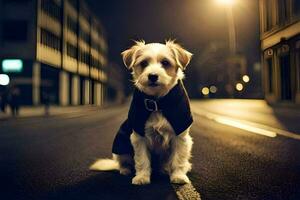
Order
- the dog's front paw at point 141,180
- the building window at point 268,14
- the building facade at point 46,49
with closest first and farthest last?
the dog's front paw at point 141,180 < the building window at point 268,14 < the building facade at point 46,49

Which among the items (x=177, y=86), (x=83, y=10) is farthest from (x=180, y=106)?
(x=83, y=10)

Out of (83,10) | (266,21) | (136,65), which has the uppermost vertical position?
(83,10)

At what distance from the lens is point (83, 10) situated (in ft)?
195

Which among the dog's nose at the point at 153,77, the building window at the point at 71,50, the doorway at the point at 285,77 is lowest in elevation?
the dog's nose at the point at 153,77

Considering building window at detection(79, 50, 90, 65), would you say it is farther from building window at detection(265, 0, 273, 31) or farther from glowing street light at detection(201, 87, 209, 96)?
glowing street light at detection(201, 87, 209, 96)

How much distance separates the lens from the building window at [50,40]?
137ft

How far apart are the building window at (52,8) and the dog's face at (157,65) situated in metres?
39.3

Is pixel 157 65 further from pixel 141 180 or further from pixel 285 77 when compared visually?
pixel 285 77

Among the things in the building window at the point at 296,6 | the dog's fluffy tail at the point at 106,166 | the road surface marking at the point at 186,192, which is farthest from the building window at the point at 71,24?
the road surface marking at the point at 186,192

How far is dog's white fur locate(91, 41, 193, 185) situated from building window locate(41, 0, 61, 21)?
3947 cm

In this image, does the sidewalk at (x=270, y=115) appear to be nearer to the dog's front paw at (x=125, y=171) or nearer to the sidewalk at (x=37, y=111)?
the dog's front paw at (x=125, y=171)

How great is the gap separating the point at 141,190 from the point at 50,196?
3.07ft

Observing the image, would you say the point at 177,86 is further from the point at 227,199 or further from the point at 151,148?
the point at 227,199

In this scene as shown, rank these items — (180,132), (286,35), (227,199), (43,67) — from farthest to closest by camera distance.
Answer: (43,67), (286,35), (180,132), (227,199)
